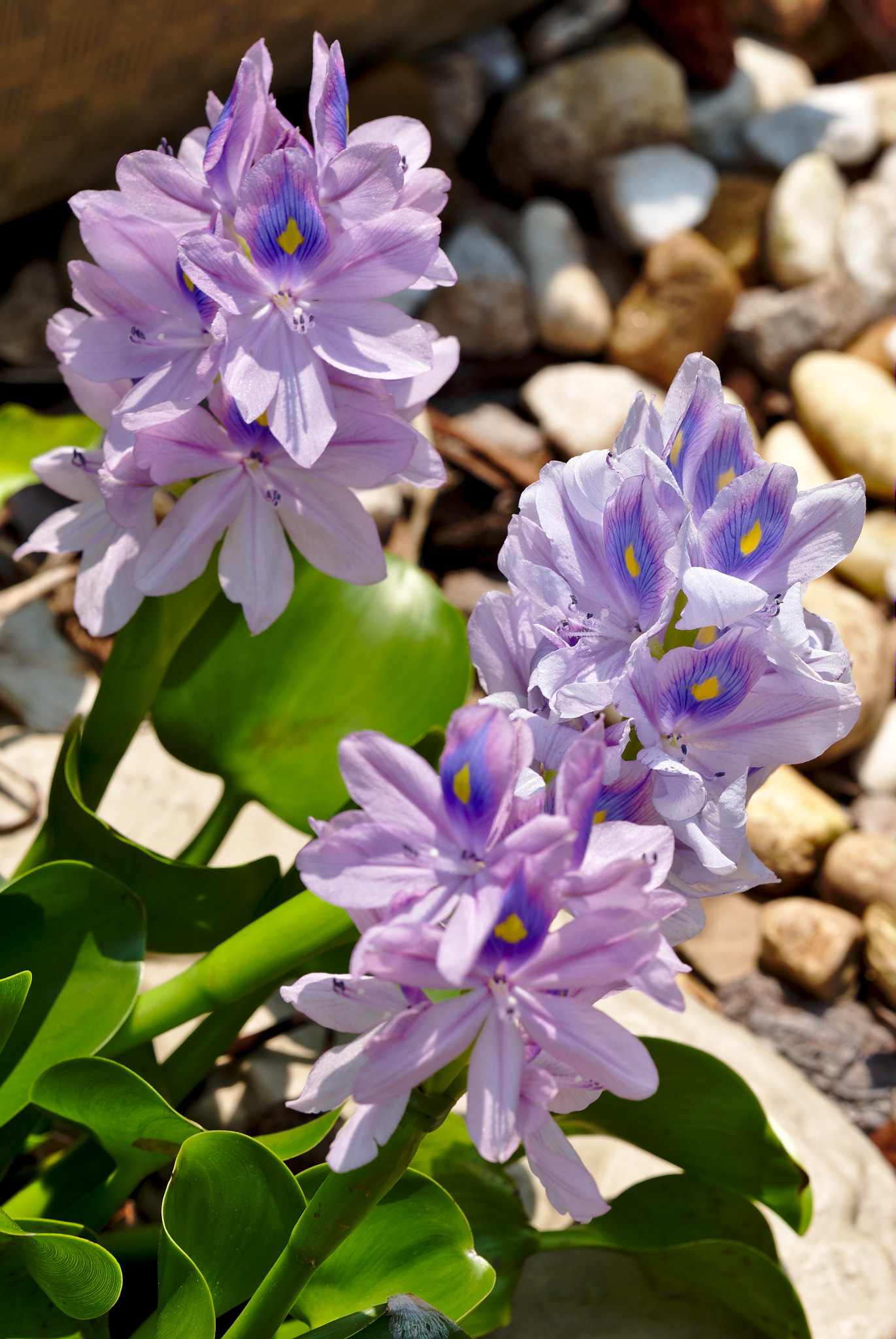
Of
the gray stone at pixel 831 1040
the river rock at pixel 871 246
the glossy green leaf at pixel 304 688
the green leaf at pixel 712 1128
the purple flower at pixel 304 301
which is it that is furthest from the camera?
the river rock at pixel 871 246

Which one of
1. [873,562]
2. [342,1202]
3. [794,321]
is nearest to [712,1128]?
[342,1202]

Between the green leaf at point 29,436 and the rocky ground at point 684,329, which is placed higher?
the green leaf at point 29,436

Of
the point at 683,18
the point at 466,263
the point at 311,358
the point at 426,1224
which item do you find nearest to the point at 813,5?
the point at 683,18

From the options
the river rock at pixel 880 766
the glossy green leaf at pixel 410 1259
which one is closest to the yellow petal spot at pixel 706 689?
the glossy green leaf at pixel 410 1259

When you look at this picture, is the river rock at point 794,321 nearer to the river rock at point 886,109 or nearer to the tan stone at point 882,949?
the river rock at point 886,109

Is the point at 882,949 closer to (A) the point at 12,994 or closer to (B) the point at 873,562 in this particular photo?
(B) the point at 873,562

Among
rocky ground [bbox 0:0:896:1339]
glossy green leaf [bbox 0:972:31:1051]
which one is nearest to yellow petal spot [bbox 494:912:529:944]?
glossy green leaf [bbox 0:972:31:1051]

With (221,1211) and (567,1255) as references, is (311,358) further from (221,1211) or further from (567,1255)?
(567,1255)

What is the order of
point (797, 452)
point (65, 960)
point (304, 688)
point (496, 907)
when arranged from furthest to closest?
point (797, 452)
point (304, 688)
point (65, 960)
point (496, 907)
